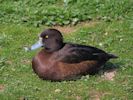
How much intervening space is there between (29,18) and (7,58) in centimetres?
191

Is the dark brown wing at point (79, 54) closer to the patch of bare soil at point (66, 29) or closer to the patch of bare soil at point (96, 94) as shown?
the patch of bare soil at point (96, 94)

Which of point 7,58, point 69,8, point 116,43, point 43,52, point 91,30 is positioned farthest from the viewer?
point 69,8

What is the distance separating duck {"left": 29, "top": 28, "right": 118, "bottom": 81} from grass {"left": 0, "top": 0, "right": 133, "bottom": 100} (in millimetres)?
107

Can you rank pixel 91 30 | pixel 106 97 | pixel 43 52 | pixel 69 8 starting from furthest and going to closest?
pixel 69 8
pixel 91 30
pixel 43 52
pixel 106 97

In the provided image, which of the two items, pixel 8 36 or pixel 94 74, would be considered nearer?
pixel 94 74

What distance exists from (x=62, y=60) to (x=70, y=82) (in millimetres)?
326

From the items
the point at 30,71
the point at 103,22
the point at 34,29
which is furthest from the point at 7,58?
the point at 103,22

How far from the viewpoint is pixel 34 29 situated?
33.6 ft

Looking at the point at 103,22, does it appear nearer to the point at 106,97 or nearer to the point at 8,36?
the point at 8,36

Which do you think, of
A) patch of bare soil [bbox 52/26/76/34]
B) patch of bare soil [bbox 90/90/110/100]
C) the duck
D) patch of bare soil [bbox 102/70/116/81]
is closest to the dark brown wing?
the duck

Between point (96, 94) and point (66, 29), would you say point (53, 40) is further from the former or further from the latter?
point (66, 29)

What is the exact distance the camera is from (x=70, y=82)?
7.89 meters

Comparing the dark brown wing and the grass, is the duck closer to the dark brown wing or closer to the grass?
the dark brown wing

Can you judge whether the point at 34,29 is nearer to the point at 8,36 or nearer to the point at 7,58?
the point at 8,36
